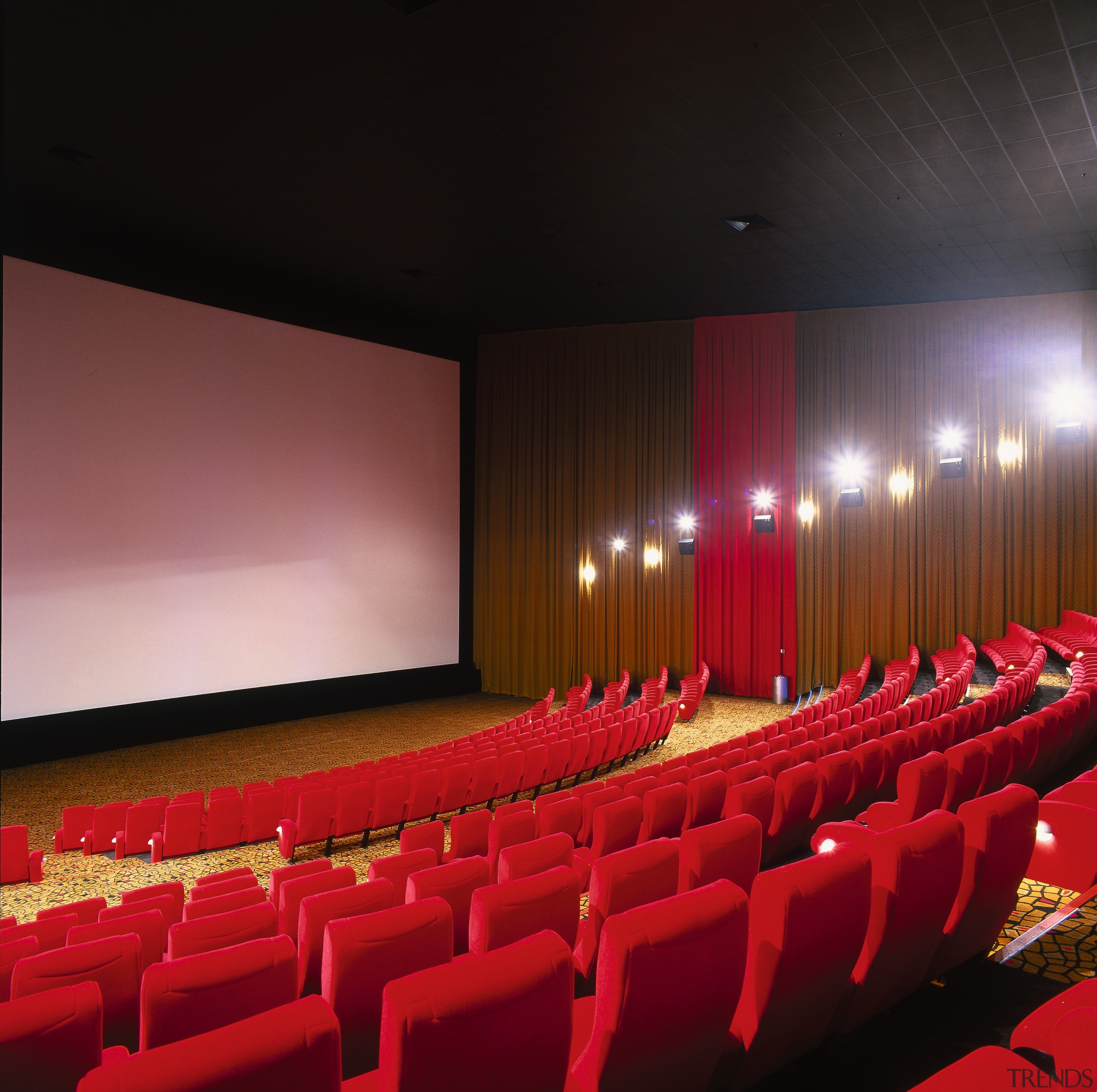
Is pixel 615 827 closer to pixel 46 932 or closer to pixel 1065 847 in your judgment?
pixel 1065 847

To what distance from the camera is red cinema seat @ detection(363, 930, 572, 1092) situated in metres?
1.24

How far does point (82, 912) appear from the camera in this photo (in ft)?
13.2

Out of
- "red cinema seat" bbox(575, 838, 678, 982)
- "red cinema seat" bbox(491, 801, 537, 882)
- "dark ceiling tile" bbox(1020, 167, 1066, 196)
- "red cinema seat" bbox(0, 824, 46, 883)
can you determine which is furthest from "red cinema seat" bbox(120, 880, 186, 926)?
"dark ceiling tile" bbox(1020, 167, 1066, 196)

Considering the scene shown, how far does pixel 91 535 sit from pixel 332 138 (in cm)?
593

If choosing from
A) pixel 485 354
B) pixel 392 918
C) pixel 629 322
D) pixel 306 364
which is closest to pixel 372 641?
pixel 306 364

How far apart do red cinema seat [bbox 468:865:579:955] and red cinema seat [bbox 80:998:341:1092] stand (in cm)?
77

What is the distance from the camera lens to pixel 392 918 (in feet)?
6.25

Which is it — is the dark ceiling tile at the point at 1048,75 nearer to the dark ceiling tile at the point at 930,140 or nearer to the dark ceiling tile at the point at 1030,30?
the dark ceiling tile at the point at 1030,30

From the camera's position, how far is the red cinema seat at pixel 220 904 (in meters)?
3.34

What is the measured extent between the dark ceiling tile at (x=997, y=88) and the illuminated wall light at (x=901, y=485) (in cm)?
616

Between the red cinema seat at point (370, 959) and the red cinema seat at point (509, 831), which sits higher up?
the red cinema seat at point (370, 959)

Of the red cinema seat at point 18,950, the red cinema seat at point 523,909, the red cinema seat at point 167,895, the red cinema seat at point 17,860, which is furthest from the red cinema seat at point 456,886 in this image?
the red cinema seat at point 17,860

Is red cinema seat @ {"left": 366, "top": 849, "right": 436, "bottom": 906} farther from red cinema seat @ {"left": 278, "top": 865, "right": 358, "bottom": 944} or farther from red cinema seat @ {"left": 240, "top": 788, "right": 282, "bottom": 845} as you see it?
red cinema seat @ {"left": 240, "top": 788, "right": 282, "bottom": 845}

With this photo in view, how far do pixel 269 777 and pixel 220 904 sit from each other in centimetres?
682
